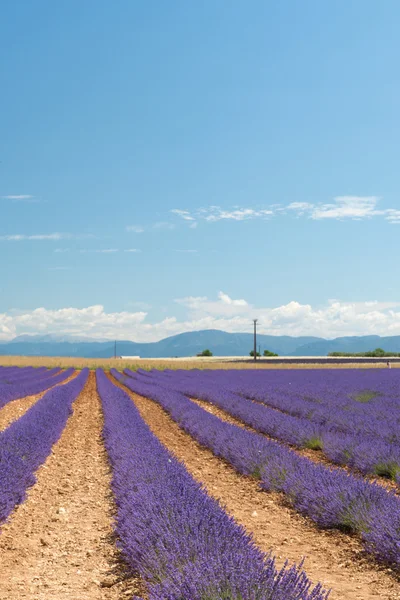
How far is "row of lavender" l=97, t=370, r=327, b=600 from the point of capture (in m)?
2.73

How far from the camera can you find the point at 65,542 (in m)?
4.77

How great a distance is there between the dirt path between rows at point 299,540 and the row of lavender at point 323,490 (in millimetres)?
123

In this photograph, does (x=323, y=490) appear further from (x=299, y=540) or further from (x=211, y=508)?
(x=211, y=508)

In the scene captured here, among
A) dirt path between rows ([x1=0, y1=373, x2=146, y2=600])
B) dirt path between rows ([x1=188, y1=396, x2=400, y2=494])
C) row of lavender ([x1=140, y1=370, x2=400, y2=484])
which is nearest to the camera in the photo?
dirt path between rows ([x1=0, y1=373, x2=146, y2=600])

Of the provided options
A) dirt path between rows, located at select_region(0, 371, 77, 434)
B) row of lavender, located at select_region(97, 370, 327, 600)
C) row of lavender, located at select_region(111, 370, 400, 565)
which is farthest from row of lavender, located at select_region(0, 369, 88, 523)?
row of lavender, located at select_region(111, 370, 400, 565)

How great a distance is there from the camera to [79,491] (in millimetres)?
6633

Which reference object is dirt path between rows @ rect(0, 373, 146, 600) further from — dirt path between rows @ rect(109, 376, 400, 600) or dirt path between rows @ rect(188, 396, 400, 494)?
dirt path between rows @ rect(188, 396, 400, 494)

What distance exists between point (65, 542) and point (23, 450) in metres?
2.54

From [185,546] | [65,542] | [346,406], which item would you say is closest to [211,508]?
[185,546]

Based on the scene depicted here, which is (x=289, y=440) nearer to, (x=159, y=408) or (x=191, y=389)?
(x=159, y=408)

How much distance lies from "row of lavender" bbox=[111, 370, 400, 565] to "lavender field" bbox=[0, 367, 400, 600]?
0.02 m

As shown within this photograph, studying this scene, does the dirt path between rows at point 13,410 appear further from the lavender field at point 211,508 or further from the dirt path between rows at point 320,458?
the dirt path between rows at point 320,458

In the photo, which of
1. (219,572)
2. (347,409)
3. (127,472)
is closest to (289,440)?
(347,409)

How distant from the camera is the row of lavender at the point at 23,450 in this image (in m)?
5.42
